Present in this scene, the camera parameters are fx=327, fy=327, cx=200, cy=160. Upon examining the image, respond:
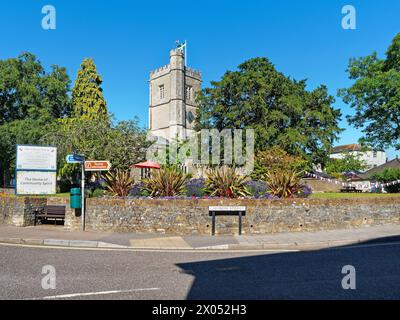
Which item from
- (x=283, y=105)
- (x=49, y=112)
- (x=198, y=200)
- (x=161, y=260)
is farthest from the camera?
(x=49, y=112)

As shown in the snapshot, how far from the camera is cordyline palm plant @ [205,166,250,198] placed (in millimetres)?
13484

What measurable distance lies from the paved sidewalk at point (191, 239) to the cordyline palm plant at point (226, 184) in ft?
8.52

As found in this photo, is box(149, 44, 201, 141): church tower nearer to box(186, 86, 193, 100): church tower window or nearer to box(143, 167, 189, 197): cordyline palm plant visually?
box(186, 86, 193, 100): church tower window

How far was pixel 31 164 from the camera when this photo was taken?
13.8 meters

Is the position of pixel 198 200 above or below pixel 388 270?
above

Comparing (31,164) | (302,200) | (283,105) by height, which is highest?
(283,105)

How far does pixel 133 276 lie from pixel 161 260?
61.9 inches

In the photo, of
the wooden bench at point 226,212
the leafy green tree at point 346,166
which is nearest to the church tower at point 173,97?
the leafy green tree at point 346,166

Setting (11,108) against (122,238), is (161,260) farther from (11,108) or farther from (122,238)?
(11,108)

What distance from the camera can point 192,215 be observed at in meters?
11.8

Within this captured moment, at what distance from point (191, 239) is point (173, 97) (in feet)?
202

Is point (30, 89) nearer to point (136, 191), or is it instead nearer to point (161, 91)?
point (136, 191)

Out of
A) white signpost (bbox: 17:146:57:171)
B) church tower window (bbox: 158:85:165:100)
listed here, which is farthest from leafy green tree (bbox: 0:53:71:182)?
church tower window (bbox: 158:85:165:100)
